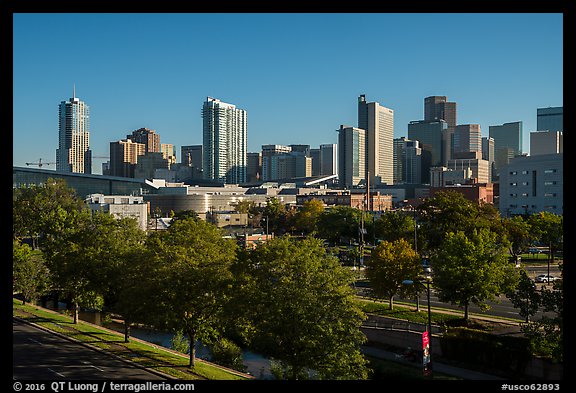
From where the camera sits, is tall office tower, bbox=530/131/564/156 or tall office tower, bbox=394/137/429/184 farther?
tall office tower, bbox=394/137/429/184

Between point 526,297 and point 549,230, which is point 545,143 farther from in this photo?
point 526,297

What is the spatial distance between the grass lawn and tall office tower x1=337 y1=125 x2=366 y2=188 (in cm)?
15011

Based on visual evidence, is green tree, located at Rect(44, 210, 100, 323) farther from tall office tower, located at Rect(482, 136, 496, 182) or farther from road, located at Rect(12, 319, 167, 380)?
tall office tower, located at Rect(482, 136, 496, 182)

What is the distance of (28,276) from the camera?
2566 cm

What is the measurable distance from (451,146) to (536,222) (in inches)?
6469

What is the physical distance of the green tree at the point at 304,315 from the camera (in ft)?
42.9

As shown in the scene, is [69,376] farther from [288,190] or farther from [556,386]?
[288,190]

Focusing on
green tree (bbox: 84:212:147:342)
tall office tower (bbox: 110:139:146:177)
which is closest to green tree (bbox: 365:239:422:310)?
green tree (bbox: 84:212:147:342)

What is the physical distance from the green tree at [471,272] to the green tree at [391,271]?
5.78 ft

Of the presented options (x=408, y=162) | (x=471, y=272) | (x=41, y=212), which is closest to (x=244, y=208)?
(x=41, y=212)

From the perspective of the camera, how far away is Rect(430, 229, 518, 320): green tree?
21.0 m

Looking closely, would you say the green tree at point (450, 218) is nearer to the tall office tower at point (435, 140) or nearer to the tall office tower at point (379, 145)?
the tall office tower at point (379, 145)
